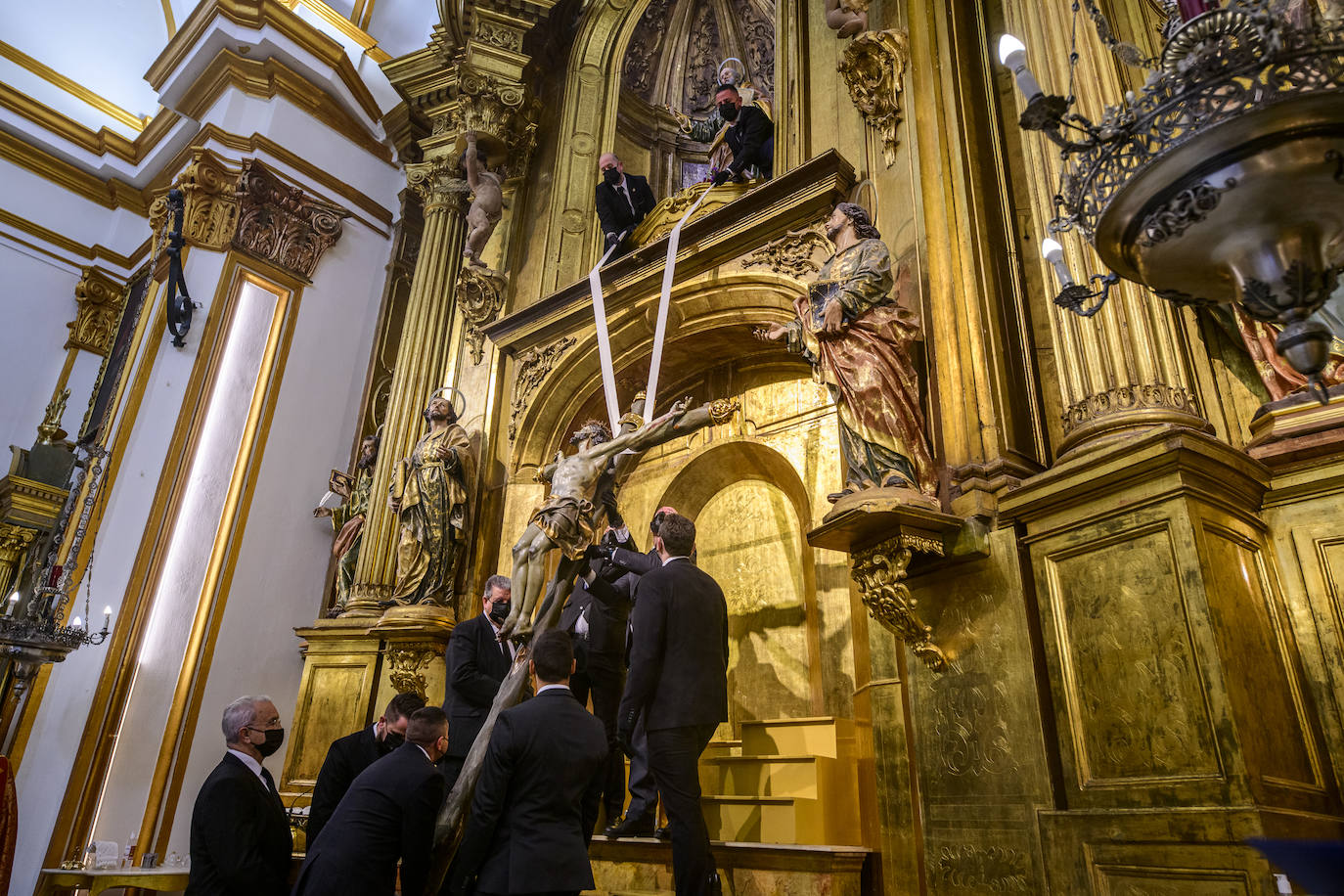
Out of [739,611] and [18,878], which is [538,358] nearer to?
[739,611]

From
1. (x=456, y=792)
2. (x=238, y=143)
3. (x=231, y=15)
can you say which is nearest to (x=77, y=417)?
(x=238, y=143)

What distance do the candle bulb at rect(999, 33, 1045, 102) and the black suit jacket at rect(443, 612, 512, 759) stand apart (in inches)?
125

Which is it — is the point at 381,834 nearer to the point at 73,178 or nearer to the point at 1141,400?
the point at 1141,400

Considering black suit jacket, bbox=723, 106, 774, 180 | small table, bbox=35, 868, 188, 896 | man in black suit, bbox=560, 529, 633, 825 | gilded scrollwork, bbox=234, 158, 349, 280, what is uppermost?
Answer: gilded scrollwork, bbox=234, 158, 349, 280

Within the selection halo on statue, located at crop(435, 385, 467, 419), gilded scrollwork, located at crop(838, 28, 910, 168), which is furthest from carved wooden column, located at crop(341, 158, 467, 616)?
gilded scrollwork, located at crop(838, 28, 910, 168)

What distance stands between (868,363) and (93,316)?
1044 centimetres

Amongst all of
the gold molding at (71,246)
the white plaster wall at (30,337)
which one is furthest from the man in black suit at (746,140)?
the white plaster wall at (30,337)

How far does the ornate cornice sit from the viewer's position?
10.7m

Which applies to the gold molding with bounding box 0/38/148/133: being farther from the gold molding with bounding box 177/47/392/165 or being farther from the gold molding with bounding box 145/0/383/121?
the gold molding with bounding box 177/47/392/165

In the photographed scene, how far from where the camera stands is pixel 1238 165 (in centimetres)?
170

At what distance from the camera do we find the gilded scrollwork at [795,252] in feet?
17.2

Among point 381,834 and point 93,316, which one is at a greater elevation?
point 93,316

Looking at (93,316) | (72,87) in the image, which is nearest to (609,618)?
(93,316)

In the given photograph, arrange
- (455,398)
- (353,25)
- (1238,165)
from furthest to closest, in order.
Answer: (353,25) < (455,398) < (1238,165)
